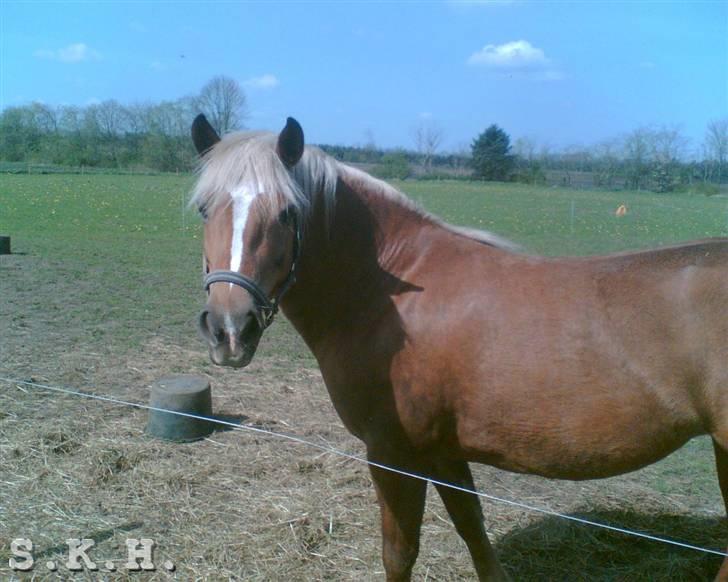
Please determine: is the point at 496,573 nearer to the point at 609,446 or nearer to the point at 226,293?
the point at 609,446

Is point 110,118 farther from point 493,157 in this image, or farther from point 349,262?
point 349,262

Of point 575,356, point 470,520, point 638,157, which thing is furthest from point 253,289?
point 638,157

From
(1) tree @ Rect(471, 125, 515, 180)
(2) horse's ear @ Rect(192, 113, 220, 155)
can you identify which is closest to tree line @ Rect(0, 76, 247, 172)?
(1) tree @ Rect(471, 125, 515, 180)

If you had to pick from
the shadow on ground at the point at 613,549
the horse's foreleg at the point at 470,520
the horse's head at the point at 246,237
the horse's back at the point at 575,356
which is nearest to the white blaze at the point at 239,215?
the horse's head at the point at 246,237

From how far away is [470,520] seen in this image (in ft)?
9.71

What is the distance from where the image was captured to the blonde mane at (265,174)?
2.26 metres

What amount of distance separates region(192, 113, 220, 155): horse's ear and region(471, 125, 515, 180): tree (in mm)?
13397

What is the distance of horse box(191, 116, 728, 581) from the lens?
2.18 meters

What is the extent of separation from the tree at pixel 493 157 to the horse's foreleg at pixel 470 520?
1327cm

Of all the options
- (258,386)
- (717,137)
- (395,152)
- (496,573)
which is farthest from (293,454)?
(395,152)

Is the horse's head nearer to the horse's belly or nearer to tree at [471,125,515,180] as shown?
the horse's belly

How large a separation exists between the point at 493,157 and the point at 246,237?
14.0 meters

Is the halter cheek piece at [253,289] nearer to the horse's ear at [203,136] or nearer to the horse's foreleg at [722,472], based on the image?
the horse's ear at [203,136]

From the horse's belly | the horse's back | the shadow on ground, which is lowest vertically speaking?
the shadow on ground
